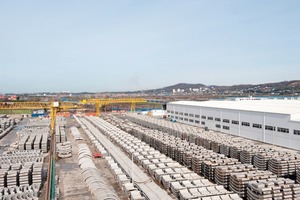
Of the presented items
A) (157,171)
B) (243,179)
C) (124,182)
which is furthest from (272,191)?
(124,182)

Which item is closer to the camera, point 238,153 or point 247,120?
point 238,153

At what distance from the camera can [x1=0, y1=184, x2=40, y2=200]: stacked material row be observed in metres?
11.2

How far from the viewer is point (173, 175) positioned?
1291 centimetres

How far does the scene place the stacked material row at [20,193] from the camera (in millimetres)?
11242

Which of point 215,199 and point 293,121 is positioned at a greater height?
point 293,121

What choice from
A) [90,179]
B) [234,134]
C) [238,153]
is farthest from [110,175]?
[234,134]

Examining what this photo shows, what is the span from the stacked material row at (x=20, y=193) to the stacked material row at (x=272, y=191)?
27.8 ft

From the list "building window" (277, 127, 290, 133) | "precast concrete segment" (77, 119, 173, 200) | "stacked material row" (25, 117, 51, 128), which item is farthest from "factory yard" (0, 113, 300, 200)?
"stacked material row" (25, 117, 51, 128)

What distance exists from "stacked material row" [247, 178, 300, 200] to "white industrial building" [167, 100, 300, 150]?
9.93 meters

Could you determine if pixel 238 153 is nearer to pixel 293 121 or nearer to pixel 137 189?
pixel 293 121

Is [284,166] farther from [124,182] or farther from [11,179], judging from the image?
[11,179]

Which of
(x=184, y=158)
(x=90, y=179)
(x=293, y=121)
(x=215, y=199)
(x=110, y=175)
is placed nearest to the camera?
(x=215, y=199)

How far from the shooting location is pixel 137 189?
1190cm

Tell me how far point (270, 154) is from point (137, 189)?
801cm
